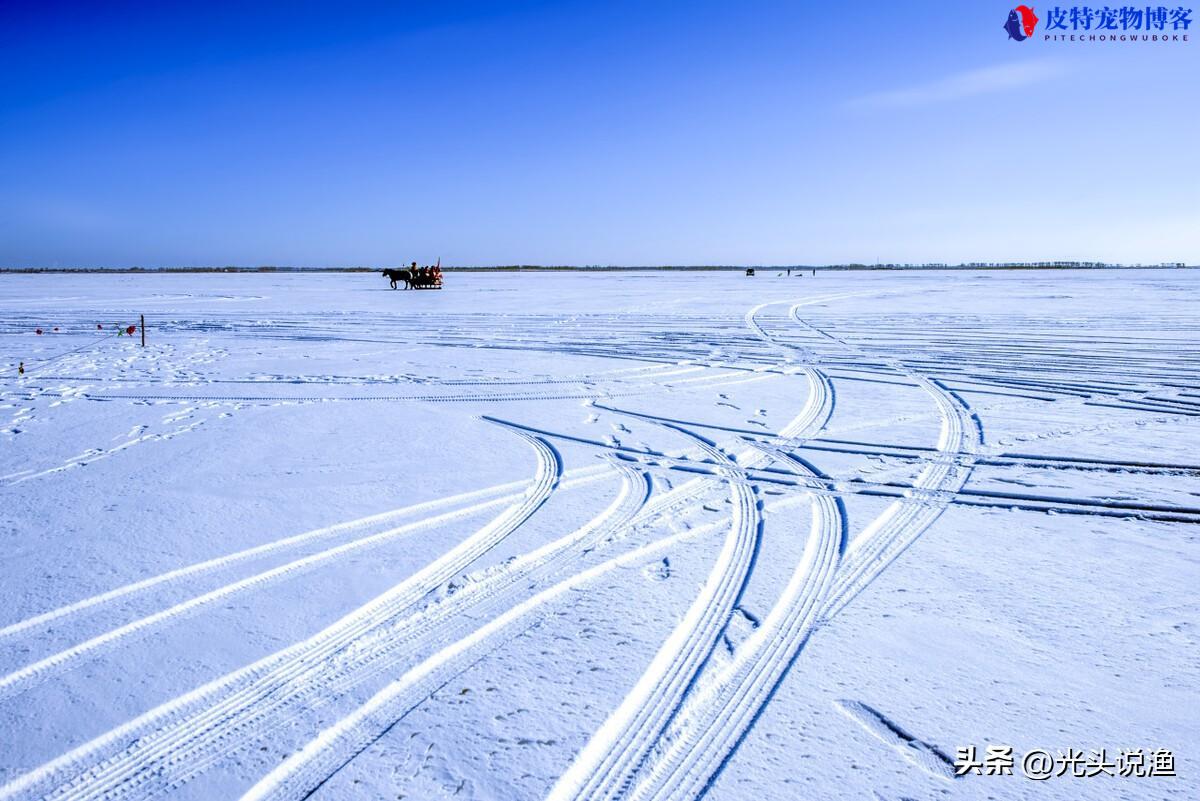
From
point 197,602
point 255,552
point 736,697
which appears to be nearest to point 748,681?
point 736,697

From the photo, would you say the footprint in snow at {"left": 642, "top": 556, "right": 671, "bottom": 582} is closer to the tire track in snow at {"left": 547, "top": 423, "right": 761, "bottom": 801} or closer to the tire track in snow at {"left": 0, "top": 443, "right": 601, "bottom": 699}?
the tire track in snow at {"left": 547, "top": 423, "right": 761, "bottom": 801}

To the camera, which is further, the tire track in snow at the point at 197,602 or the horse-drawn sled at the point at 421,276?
the horse-drawn sled at the point at 421,276

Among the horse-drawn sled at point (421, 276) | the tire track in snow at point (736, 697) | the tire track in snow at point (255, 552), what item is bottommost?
the tire track in snow at point (736, 697)

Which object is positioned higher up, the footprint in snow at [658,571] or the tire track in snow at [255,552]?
the tire track in snow at [255,552]

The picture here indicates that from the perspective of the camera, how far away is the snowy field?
2.40 m

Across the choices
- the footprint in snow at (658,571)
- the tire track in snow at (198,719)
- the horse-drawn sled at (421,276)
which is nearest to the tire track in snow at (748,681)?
the footprint in snow at (658,571)

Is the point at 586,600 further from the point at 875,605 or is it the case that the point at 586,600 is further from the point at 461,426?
the point at 461,426

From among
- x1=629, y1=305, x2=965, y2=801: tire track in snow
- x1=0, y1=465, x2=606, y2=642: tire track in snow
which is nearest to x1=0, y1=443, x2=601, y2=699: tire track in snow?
x1=0, y1=465, x2=606, y2=642: tire track in snow

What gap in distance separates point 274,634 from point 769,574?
2.39m

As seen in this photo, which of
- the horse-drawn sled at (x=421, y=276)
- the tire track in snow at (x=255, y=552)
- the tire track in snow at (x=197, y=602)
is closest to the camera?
the tire track in snow at (x=197, y=602)

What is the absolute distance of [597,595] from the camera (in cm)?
352

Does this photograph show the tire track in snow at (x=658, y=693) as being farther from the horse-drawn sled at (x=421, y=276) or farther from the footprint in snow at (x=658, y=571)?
the horse-drawn sled at (x=421, y=276)

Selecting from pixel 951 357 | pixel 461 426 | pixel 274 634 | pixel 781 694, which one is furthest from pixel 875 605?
pixel 951 357

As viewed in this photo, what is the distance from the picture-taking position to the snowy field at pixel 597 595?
240cm
